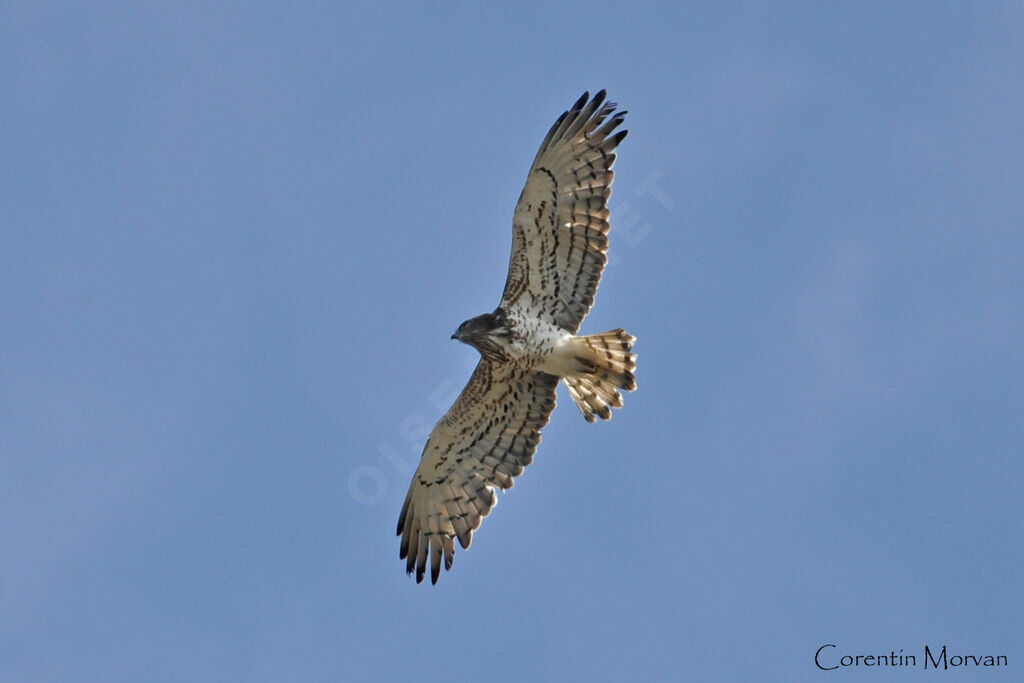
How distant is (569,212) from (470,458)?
8.22ft

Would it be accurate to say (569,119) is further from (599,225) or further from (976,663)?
(976,663)

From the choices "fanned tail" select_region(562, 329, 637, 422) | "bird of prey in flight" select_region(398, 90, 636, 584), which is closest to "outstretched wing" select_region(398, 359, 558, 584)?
"bird of prey in flight" select_region(398, 90, 636, 584)

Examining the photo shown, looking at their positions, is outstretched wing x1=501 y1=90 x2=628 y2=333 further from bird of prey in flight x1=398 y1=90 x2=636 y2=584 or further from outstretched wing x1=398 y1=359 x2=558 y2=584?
outstretched wing x1=398 y1=359 x2=558 y2=584

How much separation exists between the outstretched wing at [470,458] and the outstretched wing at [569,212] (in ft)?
3.01

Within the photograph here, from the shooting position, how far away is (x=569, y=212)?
34.3 feet

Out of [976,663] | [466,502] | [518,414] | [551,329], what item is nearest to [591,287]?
[551,329]

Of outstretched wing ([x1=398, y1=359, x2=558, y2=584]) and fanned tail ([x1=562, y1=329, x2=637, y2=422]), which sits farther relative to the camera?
outstretched wing ([x1=398, y1=359, x2=558, y2=584])

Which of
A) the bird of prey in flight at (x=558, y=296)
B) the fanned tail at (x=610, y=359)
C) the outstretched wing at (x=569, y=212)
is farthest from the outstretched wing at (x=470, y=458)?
the outstretched wing at (x=569, y=212)

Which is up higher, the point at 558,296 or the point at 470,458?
the point at 558,296

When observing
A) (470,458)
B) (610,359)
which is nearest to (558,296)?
(610,359)

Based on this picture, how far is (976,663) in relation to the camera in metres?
9.79

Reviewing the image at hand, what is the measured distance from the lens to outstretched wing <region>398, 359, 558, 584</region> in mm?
11164

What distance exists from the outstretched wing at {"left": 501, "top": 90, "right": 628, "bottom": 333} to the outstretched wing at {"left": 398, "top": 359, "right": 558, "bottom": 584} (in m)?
0.92

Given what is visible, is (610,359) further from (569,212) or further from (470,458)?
(470,458)
